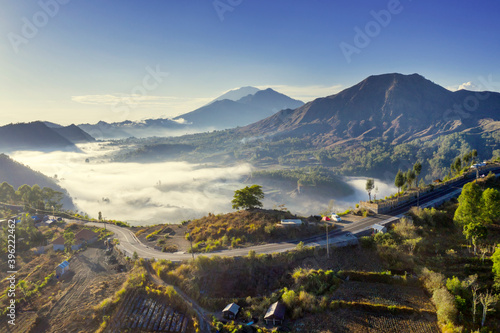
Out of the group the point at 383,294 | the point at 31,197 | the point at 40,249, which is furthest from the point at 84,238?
the point at 383,294

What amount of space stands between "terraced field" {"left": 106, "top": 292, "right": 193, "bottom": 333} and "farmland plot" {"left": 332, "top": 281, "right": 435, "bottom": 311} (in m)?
16.8

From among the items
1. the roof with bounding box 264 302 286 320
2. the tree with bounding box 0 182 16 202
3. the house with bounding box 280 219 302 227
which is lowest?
the roof with bounding box 264 302 286 320

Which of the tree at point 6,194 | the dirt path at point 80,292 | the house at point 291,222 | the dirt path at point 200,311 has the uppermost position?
the tree at point 6,194

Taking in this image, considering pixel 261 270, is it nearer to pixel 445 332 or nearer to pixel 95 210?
pixel 445 332

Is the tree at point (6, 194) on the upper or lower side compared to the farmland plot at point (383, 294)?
upper

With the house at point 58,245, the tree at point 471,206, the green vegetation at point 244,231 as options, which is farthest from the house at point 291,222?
the house at point 58,245

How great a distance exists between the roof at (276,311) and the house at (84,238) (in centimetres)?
4621

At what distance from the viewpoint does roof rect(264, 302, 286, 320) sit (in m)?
25.1

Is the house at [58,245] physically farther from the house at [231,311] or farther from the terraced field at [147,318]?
the house at [231,311]

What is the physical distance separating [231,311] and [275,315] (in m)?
4.74

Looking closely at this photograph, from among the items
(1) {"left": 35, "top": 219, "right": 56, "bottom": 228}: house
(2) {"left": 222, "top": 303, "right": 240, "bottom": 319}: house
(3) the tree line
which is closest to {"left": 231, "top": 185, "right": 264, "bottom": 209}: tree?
(2) {"left": 222, "top": 303, "right": 240, "bottom": 319}: house

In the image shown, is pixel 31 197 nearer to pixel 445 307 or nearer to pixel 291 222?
pixel 291 222

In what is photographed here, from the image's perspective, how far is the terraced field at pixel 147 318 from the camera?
27.0m

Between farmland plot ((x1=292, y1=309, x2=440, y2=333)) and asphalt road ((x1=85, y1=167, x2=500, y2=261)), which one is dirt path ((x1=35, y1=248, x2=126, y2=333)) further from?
farmland plot ((x1=292, y1=309, x2=440, y2=333))
